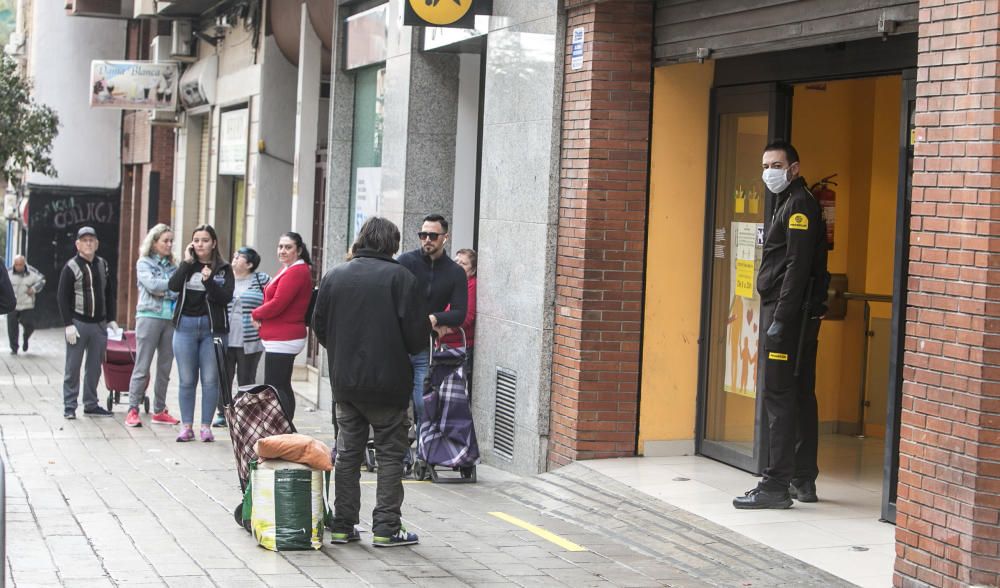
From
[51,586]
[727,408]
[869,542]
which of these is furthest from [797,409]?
[51,586]

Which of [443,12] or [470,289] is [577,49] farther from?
[470,289]

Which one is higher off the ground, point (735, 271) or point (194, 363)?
point (735, 271)

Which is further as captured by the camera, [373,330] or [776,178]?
[776,178]

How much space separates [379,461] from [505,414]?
10.6 ft

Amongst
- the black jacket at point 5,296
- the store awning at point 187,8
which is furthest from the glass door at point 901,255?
the store awning at point 187,8

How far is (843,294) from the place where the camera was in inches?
451

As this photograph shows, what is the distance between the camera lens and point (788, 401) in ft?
27.6

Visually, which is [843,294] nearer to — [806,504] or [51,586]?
[806,504]

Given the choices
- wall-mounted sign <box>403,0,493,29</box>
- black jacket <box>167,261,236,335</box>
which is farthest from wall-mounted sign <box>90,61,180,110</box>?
wall-mounted sign <box>403,0,493,29</box>

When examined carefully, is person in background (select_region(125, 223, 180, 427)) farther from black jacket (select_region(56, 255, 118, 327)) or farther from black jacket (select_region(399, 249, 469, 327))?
black jacket (select_region(399, 249, 469, 327))

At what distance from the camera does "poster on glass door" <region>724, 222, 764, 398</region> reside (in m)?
9.84

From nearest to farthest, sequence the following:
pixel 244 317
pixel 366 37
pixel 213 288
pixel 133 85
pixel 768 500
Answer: pixel 768 500 < pixel 213 288 < pixel 244 317 < pixel 366 37 < pixel 133 85

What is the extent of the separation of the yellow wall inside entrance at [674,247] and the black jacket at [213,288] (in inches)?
162

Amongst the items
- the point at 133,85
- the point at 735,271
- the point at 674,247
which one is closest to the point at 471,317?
the point at 674,247
